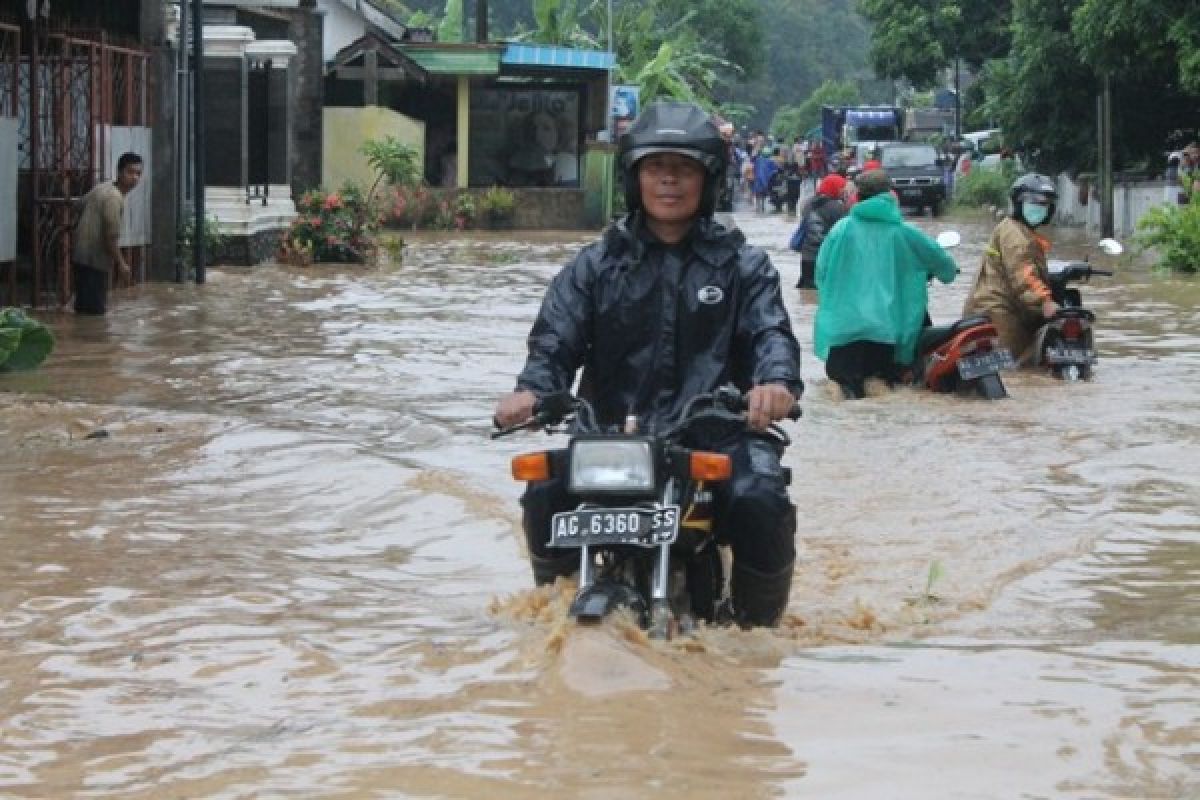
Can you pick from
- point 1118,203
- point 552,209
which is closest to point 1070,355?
point 1118,203

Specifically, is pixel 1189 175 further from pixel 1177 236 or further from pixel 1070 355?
pixel 1070 355

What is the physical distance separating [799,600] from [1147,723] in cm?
196

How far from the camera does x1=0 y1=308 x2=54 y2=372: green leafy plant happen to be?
13.7 meters

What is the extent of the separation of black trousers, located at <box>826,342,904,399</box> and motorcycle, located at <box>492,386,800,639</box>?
7.18 metres

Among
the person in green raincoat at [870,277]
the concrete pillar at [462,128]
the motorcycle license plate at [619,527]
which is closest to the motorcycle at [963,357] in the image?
the person in green raincoat at [870,277]

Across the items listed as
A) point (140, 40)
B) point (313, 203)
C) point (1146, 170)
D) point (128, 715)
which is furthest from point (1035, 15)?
point (128, 715)

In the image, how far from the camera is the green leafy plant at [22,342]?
13.7 m

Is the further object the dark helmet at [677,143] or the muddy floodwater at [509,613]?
the dark helmet at [677,143]

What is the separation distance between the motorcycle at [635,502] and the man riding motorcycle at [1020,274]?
7.98 m

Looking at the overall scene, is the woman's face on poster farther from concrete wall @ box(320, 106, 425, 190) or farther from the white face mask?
the white face mask

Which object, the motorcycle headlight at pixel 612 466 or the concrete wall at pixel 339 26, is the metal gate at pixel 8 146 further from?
the concrete wall at pixel 339 26

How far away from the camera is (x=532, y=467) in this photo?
5746 mm

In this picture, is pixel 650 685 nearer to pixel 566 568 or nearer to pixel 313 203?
pixel 566 568

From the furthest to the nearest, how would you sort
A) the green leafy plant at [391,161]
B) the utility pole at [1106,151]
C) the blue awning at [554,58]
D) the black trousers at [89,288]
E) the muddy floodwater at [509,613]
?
the blue awning at [554,58], the green leafy plant at [391,161], the utility pole at [1106,151], the black trousers at [89,288], the muddy floodwater at [509,613]
